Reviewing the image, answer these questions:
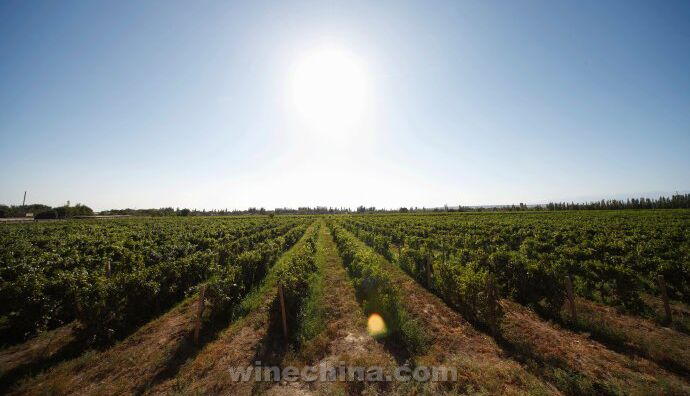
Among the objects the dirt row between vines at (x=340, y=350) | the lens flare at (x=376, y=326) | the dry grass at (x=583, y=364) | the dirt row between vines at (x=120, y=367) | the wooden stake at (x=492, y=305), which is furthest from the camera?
the lens flare at (x=376, y=326)

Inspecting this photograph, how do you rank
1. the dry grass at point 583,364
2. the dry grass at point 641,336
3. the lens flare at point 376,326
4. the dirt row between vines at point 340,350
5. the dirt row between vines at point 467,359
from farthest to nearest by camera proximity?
1. the lens flare at point 376,326
2. the dry grass at point 641,336
3. the dirt row between vines at point 340,350
4. the dirt row between vines at point 467,359
5. the dry grass at point 583,364

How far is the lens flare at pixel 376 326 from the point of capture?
929 cm

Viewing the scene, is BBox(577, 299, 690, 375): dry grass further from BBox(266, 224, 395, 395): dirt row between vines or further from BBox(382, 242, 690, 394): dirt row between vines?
BBox(266, 224, 395, 395): dirt row between vines

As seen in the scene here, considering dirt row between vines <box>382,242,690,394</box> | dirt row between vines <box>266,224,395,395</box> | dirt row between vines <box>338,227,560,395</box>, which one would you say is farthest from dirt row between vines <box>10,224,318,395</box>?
dirt row between vines <box>382,242,690,394</box>

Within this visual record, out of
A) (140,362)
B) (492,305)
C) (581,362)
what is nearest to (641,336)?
(581,362)

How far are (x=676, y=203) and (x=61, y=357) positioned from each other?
15283 cm

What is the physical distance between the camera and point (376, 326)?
9.76 meters

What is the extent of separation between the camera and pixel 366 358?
7.62 m

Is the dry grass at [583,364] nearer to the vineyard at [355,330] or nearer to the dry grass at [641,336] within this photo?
the vineyard at [355,330]

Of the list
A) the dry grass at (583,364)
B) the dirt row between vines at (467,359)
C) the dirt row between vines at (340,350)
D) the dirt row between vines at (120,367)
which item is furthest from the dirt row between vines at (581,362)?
the dirt row between vines at (120,367)

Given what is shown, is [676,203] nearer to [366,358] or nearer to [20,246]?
[366,358]

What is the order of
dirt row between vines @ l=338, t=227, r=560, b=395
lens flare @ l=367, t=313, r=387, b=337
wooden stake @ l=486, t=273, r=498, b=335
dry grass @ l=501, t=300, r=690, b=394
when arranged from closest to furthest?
dry grass @ l=501, t=300, r=690, b=394 < dirt row between vines @ l=338, t=227, r=560, b=395 < wooden stake @ l=486, t=273, r=498, b=335 < lens flare @ l=367, t=313, r=387, b=337

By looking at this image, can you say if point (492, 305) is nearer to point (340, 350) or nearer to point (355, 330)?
point (355, 330)

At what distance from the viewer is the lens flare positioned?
9.29m
